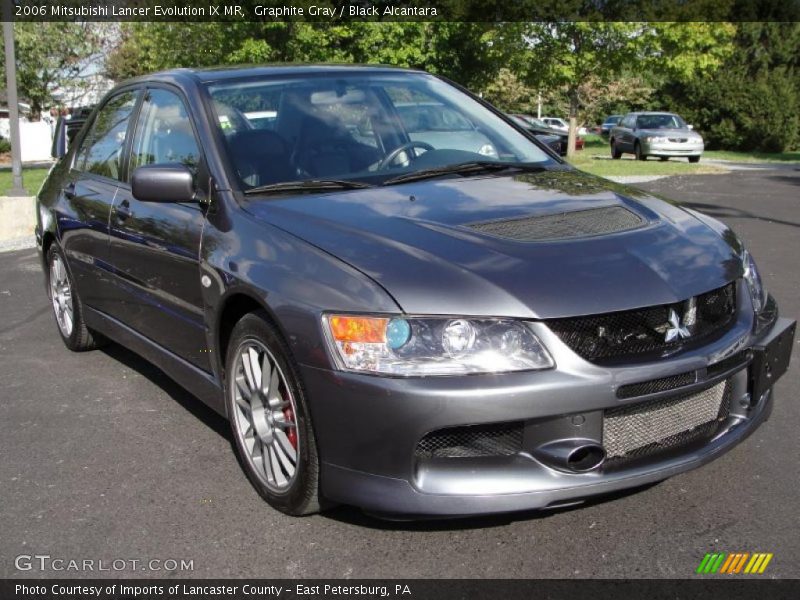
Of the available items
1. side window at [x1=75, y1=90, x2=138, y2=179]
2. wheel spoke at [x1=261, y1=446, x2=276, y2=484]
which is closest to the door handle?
side window at [x1=75, y1=90, x2=138, y2=179]

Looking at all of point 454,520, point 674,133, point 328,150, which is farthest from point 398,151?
point 674,133

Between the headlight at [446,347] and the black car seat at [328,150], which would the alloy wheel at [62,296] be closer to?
the black car seat at [328,150]

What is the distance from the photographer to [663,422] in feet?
10.4

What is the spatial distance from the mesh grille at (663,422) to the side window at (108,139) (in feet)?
10.3

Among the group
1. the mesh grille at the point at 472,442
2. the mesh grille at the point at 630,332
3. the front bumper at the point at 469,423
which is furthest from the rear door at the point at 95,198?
the mesh grille at the point at 630,332

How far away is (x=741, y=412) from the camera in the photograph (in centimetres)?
343

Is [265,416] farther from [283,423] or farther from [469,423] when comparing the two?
[469,423]

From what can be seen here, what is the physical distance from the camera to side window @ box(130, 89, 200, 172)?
14.1 ft

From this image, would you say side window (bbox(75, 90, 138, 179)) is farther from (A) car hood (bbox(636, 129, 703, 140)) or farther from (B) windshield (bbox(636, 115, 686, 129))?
(B) windshield (bbox(636, 115, 686, 129))

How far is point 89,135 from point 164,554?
3.29 meters

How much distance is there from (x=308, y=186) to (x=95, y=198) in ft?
5.73

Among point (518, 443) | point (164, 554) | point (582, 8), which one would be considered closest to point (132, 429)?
point (164, 554)

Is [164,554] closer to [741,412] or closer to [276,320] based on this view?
[276,320]

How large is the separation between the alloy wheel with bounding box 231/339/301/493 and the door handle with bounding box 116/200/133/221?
133cm
